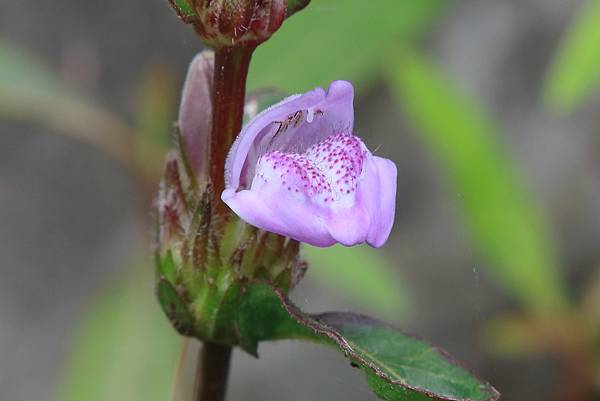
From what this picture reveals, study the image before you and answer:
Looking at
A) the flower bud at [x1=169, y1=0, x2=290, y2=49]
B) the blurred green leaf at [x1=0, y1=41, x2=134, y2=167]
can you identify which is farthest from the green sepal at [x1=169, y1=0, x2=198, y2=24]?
the blurred green leaf at [x1=0, y1=41, x2=134, y2=167]

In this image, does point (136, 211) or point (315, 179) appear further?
point (136, 211)

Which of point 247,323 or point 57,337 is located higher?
point 247,323

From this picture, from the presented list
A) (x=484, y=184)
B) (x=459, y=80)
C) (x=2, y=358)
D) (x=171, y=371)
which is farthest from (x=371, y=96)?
(x=2, y=358)

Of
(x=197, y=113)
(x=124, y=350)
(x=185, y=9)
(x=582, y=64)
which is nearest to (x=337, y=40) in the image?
(x=582, y=64)

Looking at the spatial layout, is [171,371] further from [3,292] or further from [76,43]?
[76,43]

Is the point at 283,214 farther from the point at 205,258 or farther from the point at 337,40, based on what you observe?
the point at 337,40

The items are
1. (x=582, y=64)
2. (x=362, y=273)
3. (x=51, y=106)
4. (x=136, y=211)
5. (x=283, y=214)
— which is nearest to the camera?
(x=283, y=214)

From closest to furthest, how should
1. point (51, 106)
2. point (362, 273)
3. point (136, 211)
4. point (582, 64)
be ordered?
point (582, 64)
point (362, 273)
point (51, 106)
point (136, 211)
